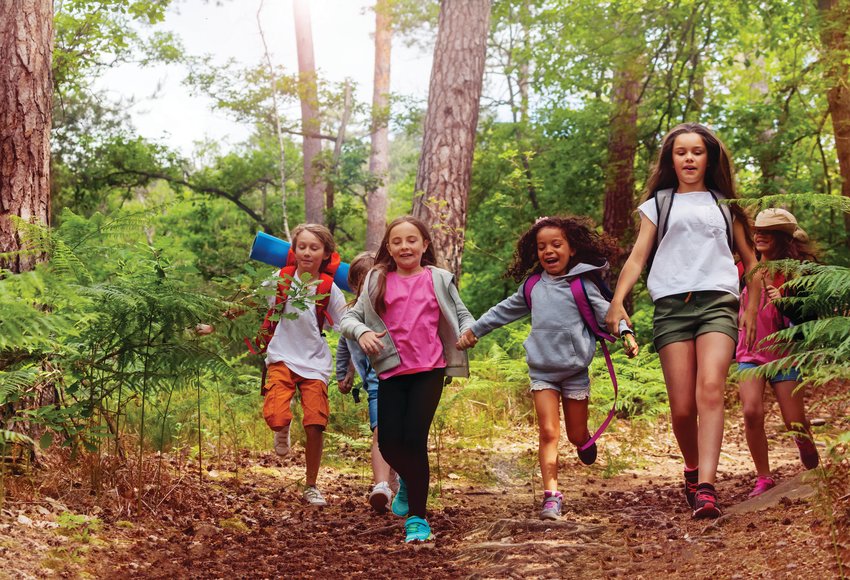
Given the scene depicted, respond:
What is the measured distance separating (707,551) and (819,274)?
1390 mm

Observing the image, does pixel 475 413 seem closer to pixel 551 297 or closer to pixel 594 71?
pixel 551 297

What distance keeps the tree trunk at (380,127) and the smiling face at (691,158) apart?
13657 millimetres

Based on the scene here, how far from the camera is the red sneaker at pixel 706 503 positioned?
14.7 ft

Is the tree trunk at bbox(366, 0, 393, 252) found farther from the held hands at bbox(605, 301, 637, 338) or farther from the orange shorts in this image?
the held hands at bbox(605, 301, 637, 338)

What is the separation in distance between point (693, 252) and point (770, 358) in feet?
3.81

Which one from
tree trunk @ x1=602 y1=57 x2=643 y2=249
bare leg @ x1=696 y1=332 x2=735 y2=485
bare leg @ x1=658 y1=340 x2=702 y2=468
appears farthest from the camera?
tree trunk @ x1=602 y1=57 x2=643 y2=249

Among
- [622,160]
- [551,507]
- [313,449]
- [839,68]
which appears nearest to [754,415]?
[551,507]

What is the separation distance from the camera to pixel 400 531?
17.4 feet

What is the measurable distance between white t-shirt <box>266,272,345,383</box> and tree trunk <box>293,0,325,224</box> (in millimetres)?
12249

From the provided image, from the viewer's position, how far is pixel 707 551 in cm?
384

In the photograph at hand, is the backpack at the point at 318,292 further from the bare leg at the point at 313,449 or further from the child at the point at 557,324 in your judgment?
the child at the point at 557,324

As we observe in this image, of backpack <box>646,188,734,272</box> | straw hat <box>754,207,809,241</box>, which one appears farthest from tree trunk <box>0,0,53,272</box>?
straw hat <box>754,207,809,241</box>

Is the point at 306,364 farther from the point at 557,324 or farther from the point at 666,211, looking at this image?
the point at 666,211

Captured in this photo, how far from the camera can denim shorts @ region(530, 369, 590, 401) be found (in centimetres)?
547
